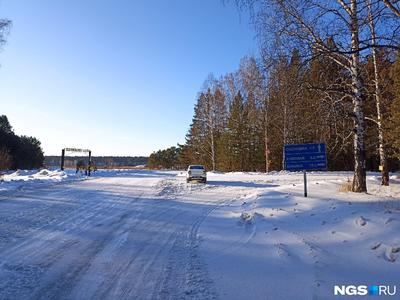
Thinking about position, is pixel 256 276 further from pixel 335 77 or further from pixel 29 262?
pixel 335 77

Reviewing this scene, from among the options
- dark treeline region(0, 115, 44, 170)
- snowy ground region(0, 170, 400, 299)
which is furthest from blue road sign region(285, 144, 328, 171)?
dark treeline region(0, 115, 44, 170)

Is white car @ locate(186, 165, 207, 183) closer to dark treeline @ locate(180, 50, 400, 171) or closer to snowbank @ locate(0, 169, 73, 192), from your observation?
dark treeline @ locate(180, 50, 400, 171)

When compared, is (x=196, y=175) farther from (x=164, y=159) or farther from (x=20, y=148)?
(x=164, y=159)

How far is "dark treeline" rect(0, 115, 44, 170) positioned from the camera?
64.9m

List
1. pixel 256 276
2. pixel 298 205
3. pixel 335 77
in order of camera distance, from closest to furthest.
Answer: pixel 256 276, pixel 298 205, pixel 335 77

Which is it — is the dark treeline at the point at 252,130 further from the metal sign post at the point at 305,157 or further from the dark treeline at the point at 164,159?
the dark treeline at the point at 164,159

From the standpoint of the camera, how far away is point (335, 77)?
1489 centimetres

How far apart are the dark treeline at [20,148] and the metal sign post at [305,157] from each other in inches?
2179

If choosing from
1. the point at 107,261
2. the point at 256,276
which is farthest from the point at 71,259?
the point at 256,276

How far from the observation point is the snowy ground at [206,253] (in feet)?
17.5

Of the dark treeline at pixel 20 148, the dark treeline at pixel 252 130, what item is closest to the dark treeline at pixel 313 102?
the dark treeline at pixel 252 130

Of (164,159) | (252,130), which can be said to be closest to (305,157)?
(252,130)

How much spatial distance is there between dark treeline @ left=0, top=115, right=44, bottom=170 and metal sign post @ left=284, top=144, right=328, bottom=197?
182 feet

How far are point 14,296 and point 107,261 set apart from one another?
1.98 metres
